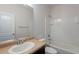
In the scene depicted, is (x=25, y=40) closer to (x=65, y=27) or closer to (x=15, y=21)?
(x=15, y=21)

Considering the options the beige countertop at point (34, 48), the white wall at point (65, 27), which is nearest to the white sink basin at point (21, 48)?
the beige countertop at point (34, 48)

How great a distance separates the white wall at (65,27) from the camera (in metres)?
1.31

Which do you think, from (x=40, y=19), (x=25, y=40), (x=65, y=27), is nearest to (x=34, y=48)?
(x=25, y=40)

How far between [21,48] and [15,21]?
1.36ft

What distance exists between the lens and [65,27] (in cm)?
138

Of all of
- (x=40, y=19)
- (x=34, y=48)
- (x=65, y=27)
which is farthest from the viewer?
(x=65, y=27)

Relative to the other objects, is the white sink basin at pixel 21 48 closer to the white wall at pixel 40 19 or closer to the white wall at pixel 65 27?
the white wall at pixel 40 19

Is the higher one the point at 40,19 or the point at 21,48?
the point at 40,19

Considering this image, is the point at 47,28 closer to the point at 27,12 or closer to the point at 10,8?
the point at 27,12

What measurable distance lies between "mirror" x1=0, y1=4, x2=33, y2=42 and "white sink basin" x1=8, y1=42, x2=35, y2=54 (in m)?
0.14

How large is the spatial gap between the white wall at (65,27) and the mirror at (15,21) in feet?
1.30

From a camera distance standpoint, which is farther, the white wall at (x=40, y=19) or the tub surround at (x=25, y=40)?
the white wall at (x=40, y=19)

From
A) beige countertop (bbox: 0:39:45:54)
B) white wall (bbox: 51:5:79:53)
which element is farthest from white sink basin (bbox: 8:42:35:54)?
white wall (bbox: 51:5:79:53)
